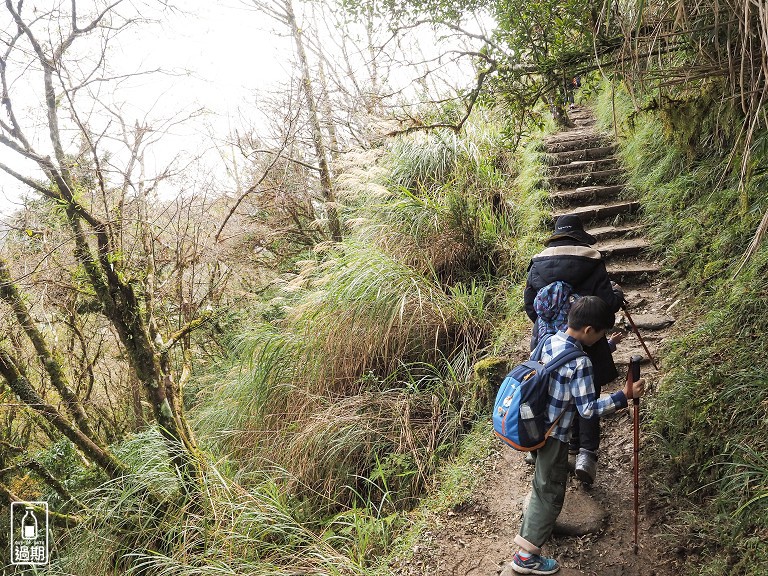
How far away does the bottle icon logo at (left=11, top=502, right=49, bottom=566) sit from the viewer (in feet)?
14.5

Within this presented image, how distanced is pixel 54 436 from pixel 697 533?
7.59 m

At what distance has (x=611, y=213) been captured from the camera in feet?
20.5

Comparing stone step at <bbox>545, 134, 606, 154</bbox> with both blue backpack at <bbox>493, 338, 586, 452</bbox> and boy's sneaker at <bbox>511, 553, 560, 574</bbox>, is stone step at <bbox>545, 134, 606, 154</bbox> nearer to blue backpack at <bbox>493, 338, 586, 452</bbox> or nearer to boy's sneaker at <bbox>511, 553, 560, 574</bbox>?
blue backpack at <bbox>493, 338, 586, 452</bbox>

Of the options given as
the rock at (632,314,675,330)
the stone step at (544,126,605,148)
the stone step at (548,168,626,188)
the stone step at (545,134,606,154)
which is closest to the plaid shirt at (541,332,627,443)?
the rock at (632,314,675,330)

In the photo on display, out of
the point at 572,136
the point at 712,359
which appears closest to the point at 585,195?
the point at 572,136

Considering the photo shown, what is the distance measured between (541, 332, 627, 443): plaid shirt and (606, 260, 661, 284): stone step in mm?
3096

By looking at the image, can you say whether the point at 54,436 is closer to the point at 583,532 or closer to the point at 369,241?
the point at 369,241

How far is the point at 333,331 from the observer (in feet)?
16.4

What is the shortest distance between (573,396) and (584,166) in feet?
19.9

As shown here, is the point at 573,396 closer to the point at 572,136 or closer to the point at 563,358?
the point at 563,358

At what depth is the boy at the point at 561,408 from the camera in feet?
7.55

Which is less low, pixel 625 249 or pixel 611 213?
pixel 611 213

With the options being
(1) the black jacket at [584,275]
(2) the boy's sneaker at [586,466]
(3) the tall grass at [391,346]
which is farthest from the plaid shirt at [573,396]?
(3) the tall grass at [391,346]

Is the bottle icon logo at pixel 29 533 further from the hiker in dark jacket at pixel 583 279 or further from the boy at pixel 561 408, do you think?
the hiker in dark jacket at pixel 583 279
